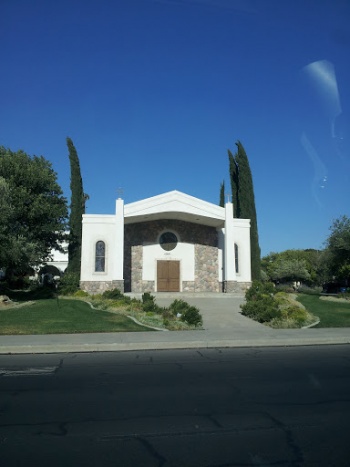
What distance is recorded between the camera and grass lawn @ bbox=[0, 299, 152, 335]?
51.6 feet

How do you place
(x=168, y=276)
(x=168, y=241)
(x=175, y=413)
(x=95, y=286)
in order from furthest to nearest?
(x=168, y=241) < (x=168, y=276) < (x=95, y=286) < (x=175, y=413)

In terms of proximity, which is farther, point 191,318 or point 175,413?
point 191,318

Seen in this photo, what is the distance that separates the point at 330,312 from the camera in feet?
72.6

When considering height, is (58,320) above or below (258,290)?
below

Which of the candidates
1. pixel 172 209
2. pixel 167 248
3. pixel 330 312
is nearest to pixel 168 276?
pixel 167 248

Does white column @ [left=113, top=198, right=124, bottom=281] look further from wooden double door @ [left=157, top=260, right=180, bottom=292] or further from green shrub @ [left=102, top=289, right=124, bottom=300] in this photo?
wooden double door @ [left=157, top=260, right=180, bottom=292]

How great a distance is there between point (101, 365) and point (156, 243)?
23101mm

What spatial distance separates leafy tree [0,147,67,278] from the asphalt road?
1788 centimetres

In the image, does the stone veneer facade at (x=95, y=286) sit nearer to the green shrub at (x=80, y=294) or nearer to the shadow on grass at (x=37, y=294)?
the green shrub at (x=80, y=294)

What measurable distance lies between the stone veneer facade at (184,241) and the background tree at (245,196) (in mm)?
3437

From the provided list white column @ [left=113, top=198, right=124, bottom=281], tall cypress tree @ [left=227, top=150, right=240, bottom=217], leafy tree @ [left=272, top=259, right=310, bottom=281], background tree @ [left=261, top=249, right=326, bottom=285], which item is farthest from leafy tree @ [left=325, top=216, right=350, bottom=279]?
leafy tree @ [left=272, top=259, right=310, bottom=281]

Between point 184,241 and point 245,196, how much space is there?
25.7 ft

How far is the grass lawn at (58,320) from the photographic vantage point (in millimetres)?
15727

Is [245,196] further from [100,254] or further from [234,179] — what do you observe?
[100,254]
